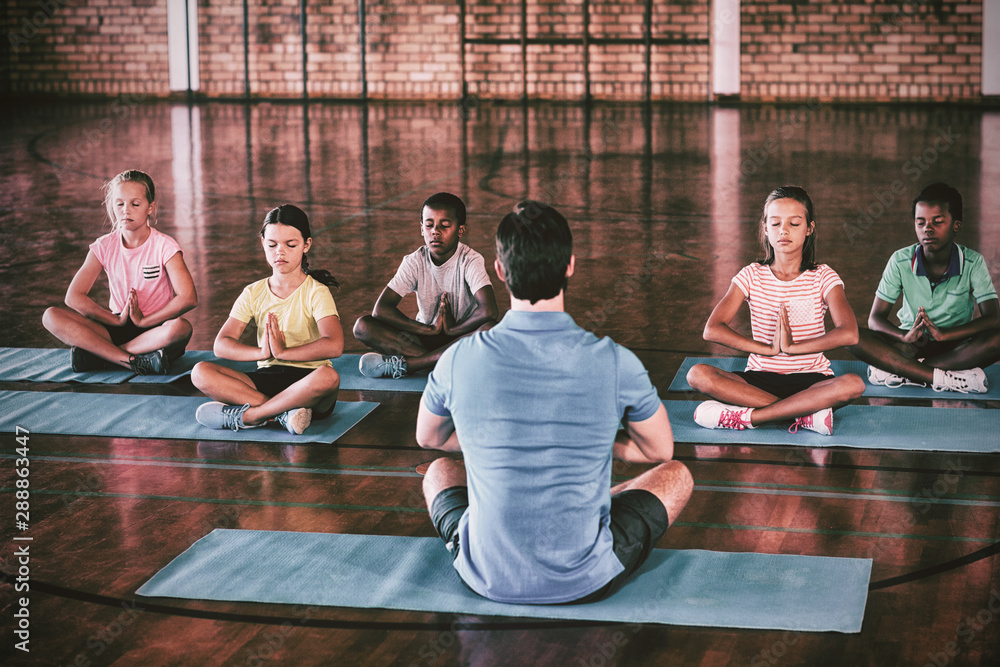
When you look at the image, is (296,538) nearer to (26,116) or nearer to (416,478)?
(416,478)

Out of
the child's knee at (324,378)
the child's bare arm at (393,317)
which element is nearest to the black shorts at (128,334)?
the child's bare arm at (393,317)

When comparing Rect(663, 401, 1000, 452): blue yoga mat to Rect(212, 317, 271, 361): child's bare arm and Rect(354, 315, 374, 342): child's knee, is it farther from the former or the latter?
Rect(212, 317, 271, 361): child's bare arm

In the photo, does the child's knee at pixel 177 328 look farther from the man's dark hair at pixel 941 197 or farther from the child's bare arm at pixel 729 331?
the man's dark hair at pixel 941 197

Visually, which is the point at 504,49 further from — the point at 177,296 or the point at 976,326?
the point at 976,326

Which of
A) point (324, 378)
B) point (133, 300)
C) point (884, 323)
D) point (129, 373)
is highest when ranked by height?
point (133, 300)

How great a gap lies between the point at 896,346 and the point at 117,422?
9.74 feet

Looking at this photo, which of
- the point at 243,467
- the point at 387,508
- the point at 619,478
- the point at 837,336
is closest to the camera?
the point at 387,508

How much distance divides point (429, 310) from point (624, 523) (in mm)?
2175

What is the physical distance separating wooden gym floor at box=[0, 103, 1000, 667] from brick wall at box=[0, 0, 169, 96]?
A: 3.74 metres

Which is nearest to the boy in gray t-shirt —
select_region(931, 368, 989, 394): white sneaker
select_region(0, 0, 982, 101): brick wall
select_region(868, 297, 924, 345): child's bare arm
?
select_region(868, 297, 924, 345): child's bare arm

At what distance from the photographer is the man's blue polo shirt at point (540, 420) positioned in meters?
2.39

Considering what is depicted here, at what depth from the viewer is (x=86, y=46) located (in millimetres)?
17500

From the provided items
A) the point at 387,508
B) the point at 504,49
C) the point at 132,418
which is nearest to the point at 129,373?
the point at 132,418

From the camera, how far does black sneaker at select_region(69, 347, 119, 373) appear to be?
15.3 feet
